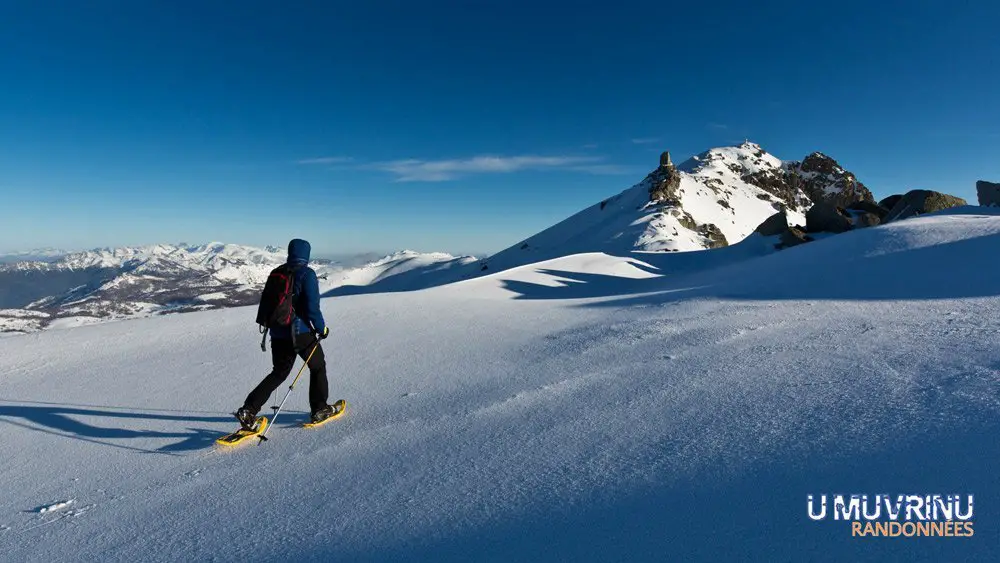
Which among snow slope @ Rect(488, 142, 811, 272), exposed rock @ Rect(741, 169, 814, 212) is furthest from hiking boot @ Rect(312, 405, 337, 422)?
exposed rock @ Rect(741, 169, 814, 212)

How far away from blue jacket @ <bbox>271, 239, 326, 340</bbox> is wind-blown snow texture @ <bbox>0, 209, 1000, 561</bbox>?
1.04m

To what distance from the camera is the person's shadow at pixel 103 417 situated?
4954 millimetres

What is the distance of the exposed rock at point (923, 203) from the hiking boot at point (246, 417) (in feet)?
103

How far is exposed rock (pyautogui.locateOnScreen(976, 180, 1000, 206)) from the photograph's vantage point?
26438 mm

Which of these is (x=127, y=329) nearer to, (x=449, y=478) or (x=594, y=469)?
(x=449, y=478)

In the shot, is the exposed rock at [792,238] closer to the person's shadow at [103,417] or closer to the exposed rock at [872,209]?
the exposed rock at [872,209]

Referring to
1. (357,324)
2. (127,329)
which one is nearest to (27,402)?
(127,329)

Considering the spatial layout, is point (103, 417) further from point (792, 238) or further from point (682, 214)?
point (682, 214)

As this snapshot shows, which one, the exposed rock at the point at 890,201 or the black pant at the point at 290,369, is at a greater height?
the exposed rock at the point at 890,201

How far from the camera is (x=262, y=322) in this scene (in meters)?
4.99

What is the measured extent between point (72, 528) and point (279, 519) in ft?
5.10

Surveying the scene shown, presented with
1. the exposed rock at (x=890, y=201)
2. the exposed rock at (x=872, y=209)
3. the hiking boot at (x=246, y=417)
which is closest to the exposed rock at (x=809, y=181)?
the exposed rock at (x=890, y=201)

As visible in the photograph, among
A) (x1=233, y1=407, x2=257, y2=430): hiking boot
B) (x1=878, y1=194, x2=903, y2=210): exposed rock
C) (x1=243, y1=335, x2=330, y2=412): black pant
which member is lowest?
(x1=233, y1=407, x2=257, y2=430): hiking boot

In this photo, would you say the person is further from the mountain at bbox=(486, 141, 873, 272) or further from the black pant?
the mountain at bbox=(486, 141, 873, 272)
